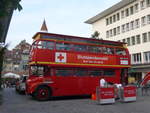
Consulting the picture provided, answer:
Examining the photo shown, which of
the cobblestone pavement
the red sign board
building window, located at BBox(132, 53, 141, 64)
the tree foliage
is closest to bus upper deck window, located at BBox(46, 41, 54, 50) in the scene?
the cobblestone pavement

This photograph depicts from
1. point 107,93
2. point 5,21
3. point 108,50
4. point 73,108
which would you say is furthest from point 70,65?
point 5,21

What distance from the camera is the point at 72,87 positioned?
1820 cm

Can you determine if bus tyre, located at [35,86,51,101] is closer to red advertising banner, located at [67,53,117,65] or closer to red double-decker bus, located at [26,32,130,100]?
red double-decker bus, located at [26,32,130,100]

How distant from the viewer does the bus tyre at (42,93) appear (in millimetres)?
17078

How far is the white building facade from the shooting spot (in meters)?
46.2

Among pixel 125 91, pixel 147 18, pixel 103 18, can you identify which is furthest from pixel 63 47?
pixel 103 18

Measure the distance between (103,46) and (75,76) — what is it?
3.56 m

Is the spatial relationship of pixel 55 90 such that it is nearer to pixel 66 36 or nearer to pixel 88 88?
pixel 88 88

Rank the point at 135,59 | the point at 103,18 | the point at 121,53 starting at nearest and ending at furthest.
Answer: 1. the point at 121,53
2. the point at 135,59
3. the point at 103,18

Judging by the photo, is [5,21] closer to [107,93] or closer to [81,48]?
[81,48]

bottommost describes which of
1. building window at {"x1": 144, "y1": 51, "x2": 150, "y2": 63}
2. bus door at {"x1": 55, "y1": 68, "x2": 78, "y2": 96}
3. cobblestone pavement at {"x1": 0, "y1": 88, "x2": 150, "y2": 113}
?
cobblestone pavement at {"x1": 0, "y1": 88, "x2": 150, "y2": 113}

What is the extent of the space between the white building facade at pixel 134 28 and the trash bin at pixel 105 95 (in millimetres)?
31512

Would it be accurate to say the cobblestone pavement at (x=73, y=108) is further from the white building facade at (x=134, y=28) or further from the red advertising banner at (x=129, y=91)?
the white building facade at (x=134, y=28)

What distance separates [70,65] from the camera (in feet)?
59.1
